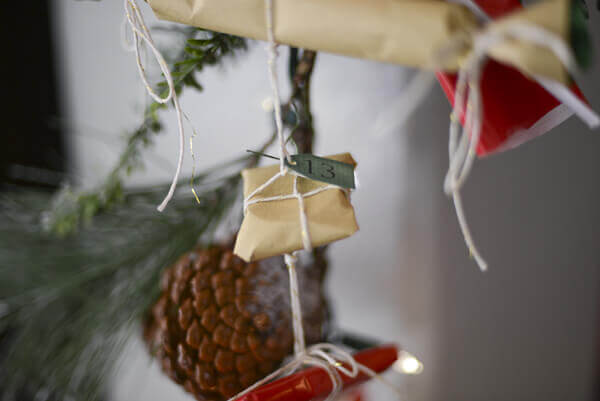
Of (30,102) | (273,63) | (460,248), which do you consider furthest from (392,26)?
(30,102)

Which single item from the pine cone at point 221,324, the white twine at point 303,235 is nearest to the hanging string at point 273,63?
the white twine at point 303,235

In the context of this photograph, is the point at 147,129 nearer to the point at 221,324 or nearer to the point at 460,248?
the point at 221,324

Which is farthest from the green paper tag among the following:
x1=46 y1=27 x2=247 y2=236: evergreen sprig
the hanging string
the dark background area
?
the dark background area

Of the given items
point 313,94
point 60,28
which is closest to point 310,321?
point 313,94

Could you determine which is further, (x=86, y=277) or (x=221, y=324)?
(x=86, y=277)

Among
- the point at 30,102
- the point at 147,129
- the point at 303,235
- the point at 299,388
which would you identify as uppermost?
the point at 30,102

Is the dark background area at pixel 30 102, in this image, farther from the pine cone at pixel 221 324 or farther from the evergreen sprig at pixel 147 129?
the pine cone at pixel 221 324
